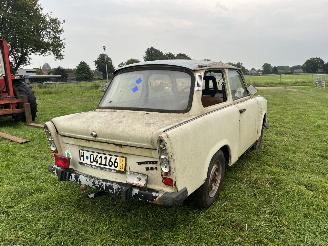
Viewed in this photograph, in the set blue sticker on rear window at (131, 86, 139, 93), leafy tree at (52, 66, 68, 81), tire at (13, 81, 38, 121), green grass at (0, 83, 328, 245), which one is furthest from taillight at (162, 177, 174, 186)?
leafy tree at (52, 66, 68, 81)

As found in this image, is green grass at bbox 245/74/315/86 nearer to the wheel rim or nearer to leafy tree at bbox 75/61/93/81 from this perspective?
the wheel rim

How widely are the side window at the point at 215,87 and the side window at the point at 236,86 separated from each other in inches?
7.0

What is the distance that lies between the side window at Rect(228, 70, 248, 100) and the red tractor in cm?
653

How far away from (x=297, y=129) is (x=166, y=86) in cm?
587

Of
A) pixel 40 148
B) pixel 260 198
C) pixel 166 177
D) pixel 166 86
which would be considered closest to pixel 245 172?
pixel 260 198

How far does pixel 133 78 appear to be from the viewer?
4309 mm

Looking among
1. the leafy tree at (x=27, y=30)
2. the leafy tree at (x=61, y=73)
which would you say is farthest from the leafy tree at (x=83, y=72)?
the leafy tree at (x=27, y=30)

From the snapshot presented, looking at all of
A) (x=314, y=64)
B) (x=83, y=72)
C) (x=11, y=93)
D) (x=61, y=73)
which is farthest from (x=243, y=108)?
(x=314, y=64)

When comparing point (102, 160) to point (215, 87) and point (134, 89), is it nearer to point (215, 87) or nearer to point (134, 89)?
point (134, 89)

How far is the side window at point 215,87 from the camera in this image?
4.57m

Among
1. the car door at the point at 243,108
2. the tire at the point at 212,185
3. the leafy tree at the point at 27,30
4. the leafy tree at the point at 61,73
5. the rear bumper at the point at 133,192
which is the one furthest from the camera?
the leafy tree at the point at 61,73

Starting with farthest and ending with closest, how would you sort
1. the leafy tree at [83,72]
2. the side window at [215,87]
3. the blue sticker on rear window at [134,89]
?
the leafy tree at [83,72] → the side window at [215,87] → the blue sticker on rear window at [134,89]

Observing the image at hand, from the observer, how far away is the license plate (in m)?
3.35

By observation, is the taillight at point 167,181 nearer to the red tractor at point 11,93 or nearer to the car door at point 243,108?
the car door at point 243,108
